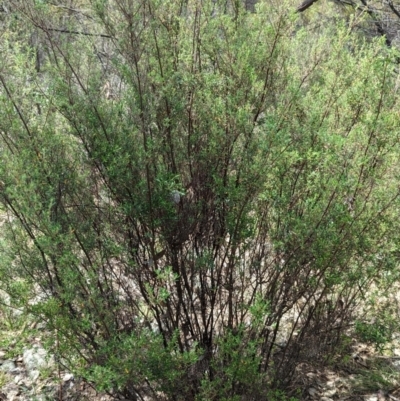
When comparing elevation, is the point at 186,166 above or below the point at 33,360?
above

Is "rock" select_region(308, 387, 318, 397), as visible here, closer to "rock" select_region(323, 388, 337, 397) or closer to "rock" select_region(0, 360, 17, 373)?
"rock" select_region(323, 388, 337, 397)

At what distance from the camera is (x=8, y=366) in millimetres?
4348

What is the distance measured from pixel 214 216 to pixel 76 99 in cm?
125

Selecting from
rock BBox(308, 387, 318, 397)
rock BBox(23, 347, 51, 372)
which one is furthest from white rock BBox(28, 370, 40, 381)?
rock BBox(308, 387, 318, 397)

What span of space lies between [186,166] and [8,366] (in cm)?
273

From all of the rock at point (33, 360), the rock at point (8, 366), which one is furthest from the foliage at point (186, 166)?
the rock at point (8, 366)

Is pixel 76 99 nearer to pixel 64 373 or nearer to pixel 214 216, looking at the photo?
pixel 214 216

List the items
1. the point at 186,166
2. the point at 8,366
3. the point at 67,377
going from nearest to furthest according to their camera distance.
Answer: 1. the point at 186,166
2. the point at 67,377
3. the point at 8,366

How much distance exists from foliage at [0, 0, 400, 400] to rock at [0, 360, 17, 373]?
61.2 inches

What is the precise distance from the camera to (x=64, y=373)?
166 inches

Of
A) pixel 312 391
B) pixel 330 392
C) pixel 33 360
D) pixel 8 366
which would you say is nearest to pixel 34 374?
pixel 33 360

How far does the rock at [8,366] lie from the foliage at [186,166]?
5.10ft

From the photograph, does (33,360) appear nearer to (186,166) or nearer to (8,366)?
(8,366)

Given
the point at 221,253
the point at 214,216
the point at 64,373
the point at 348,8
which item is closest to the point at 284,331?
the point at 221,253
